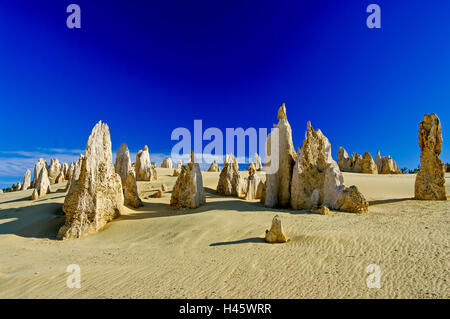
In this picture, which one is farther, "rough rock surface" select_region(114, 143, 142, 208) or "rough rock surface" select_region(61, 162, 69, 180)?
"rough rock surface" select_region(61, 162, 69, 180)

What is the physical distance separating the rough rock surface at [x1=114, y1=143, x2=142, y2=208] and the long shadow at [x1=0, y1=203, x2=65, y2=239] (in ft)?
9.22

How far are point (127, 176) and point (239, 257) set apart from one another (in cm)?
975

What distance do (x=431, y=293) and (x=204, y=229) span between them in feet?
17.9

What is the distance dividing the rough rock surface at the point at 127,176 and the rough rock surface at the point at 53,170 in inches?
716

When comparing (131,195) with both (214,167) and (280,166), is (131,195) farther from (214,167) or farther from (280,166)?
(214,167)

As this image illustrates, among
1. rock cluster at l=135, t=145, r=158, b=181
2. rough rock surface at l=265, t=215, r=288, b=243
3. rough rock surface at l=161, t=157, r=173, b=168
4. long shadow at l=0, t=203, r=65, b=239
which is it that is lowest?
long shadow at l=0, t=203, r=65, b=239

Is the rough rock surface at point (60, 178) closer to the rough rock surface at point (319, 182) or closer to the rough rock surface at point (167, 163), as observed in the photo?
the rough rock surface at point (167, 163)

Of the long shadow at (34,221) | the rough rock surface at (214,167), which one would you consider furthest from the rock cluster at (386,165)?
the long shadow at (34,221)

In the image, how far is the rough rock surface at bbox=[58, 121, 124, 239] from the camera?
8.47 m

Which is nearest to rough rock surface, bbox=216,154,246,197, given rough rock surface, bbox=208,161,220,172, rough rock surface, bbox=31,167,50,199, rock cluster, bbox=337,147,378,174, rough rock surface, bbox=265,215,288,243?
rough rock surface, bbox=265,215,288,243

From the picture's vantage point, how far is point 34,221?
9.62m

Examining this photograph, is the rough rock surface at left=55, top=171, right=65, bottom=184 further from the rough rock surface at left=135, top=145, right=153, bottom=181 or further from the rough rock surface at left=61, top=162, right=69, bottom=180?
the rough rock surface at left=135, top=145, right=153, bottom=181

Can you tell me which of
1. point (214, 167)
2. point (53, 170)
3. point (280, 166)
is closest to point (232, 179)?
point (280, 166)

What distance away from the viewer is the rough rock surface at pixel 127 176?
11867mm
